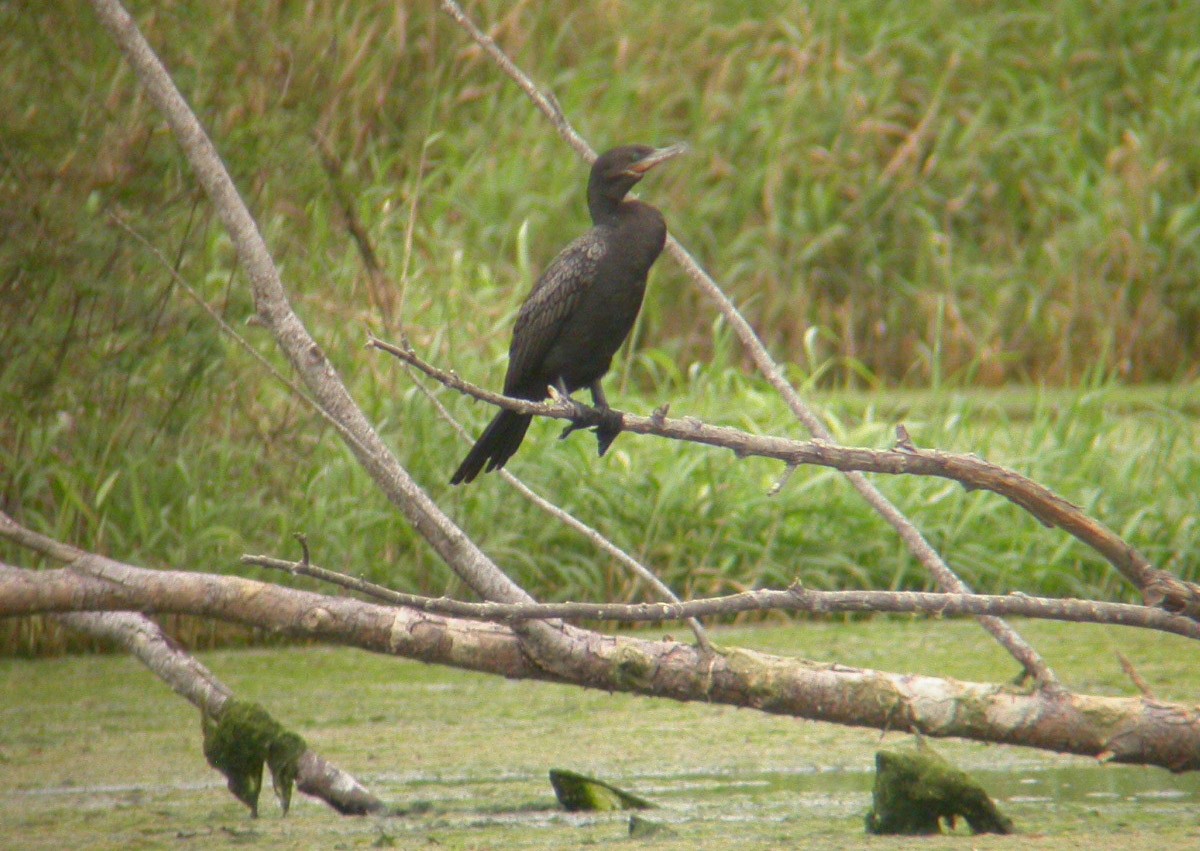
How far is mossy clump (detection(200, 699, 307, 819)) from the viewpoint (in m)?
2.63

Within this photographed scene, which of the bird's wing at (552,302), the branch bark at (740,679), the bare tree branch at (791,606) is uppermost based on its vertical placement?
the bird's wing at (552,302)

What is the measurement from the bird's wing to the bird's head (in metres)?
0.08

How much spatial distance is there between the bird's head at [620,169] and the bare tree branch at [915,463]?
2.48 ft

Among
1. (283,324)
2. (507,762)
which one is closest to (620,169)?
(283,324)

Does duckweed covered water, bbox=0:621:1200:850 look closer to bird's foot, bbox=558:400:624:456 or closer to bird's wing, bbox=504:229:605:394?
bird's foot, bbox=558:400:624:456

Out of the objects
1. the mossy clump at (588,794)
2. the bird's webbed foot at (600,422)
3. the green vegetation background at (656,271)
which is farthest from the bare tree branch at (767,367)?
the green vegetation background at (656,271)

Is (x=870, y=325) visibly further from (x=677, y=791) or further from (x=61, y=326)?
(x=677, y=791)

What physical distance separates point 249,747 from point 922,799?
1081mm

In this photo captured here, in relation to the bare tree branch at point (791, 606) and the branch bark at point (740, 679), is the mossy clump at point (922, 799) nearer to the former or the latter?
the branch bark at point (740, 679)

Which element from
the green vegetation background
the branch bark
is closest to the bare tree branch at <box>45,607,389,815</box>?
the branch bark

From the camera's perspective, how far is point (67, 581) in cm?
240

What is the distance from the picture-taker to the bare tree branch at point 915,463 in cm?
212

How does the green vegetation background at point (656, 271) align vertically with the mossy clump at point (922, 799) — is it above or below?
above

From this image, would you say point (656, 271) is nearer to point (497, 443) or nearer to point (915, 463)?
point (497, 443)
